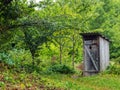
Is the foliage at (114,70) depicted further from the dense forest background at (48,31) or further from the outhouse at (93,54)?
the outhouse at (93,54)

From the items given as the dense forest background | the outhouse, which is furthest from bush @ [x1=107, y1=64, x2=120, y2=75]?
the outhouse

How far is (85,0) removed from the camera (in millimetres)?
26312

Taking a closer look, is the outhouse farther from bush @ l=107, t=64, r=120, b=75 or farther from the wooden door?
bush @ l=107, t=64, r=120, b=75

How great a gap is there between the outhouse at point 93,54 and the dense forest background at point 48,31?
78 centimetres

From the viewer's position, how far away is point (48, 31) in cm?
2019

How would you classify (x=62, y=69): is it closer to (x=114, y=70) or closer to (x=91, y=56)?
(x=91, y=56)

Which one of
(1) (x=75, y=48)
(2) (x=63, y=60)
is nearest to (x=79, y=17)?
(1) (x=75, y=48)

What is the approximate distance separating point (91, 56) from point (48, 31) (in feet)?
10.6

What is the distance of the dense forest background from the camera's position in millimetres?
14898

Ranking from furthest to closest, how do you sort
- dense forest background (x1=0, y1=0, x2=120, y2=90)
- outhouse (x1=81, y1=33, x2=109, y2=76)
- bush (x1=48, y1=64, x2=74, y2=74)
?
bush (x1=48, y1=64, x2=74, y2=74)
outhouse (x1=81, y1=33, x2=109, y2=76)
dense forest background (x1=0, y1=0, x2=120, y2=90)

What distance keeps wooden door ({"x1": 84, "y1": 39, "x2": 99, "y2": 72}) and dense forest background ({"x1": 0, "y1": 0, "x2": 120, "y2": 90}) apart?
3.41ft

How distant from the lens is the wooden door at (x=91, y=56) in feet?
68.3

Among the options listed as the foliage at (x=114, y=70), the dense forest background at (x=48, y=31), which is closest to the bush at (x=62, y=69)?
the dense forest background at (x=48, y=31)

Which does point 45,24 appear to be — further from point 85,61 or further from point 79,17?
point 79,17
